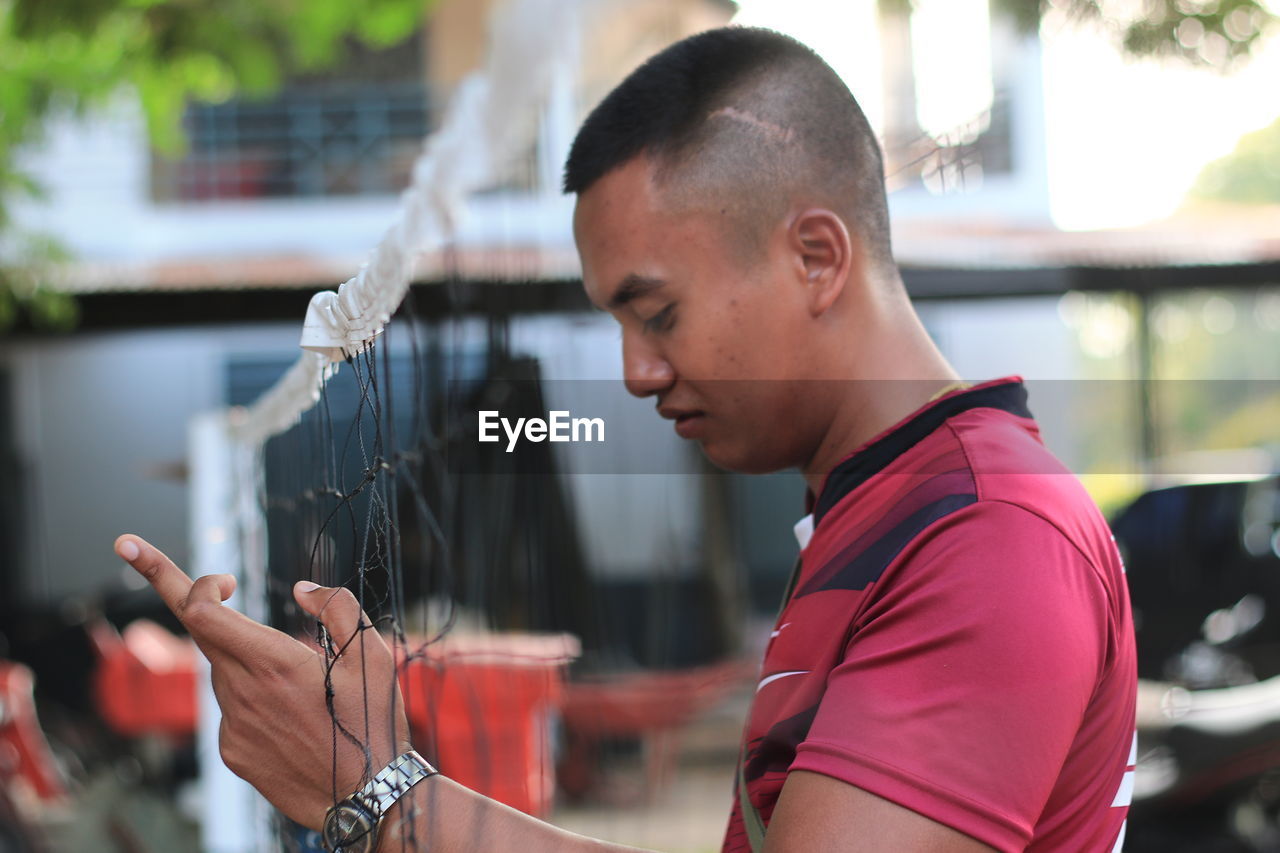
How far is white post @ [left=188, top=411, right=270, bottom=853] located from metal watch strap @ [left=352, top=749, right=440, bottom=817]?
2.97 m

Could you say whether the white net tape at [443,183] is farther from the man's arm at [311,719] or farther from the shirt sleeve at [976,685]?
the shirt sleeve at [976,685]

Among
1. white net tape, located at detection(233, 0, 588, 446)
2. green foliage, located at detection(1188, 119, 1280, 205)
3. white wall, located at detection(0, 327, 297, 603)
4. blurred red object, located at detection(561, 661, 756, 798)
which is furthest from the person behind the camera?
green foliage, located at detection(1188, 119, 1280, 205)

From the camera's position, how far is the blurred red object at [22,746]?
20.2ft

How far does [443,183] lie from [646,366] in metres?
1.60

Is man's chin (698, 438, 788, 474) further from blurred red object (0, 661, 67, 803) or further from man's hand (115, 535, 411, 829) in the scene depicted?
blurred red object (0, 661, 67, 803)

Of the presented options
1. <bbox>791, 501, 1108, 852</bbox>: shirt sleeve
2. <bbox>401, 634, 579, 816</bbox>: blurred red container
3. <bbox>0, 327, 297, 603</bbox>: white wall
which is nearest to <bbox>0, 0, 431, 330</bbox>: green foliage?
<bbox>401, 634, 579, 816</bbox>: blurred red container

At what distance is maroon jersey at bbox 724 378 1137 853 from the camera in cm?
96

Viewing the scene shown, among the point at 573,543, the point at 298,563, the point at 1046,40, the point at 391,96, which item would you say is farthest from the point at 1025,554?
the point at 391,96

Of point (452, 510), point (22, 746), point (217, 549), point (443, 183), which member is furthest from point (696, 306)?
point (22, 746)

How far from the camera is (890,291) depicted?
1368 millimetres

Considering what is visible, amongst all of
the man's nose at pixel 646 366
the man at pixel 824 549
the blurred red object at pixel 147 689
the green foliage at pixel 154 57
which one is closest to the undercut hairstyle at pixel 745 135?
the man at pixel 824 549

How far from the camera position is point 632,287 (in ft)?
4.24

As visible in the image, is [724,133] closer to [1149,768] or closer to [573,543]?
[1149,768]

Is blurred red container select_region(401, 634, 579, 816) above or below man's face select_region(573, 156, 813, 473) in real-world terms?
below
